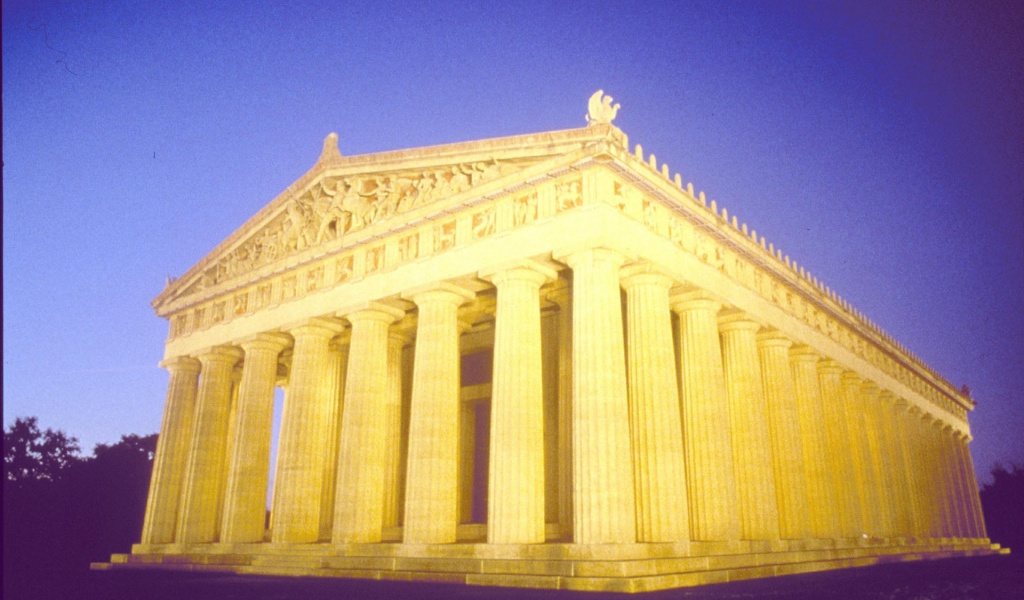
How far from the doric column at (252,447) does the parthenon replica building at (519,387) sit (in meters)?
0.09

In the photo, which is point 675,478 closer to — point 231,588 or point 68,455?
point 231,588

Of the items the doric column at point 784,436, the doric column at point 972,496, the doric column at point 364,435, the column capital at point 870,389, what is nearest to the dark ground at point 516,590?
the doric column at point 364,435

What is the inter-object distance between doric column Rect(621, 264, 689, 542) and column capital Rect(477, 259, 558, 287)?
2.46 m

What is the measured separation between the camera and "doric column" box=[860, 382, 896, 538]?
34.6 meters

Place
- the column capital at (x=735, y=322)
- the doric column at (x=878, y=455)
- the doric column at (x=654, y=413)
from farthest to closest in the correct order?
the doric column at (x=878, y=455) < the column capital at (x=735, y=322) < the doric column at (x=654, y=413)

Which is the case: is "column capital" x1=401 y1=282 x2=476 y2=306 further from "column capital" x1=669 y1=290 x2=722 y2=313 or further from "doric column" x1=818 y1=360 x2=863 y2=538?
"doric column" x1=818 y1=360 x2=863 y2=538

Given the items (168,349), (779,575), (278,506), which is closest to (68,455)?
(168,349)

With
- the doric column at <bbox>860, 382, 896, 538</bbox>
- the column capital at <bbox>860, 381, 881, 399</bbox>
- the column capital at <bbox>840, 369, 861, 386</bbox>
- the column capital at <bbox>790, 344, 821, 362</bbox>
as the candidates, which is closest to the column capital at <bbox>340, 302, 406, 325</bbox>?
the column capital at <bbox>790, 344, 821, 362</bbox>

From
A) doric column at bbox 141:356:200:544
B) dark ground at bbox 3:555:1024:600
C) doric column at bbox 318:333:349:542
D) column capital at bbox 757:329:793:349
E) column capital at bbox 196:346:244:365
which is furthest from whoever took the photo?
column capital at bbox 196:346:244:365

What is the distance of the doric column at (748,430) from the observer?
24562mm

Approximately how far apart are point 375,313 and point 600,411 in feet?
34.2

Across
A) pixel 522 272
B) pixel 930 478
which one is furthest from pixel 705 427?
pixel 930 478

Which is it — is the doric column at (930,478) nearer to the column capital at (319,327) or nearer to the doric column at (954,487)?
the doric column at (954,487)

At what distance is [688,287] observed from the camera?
78.5 feet
